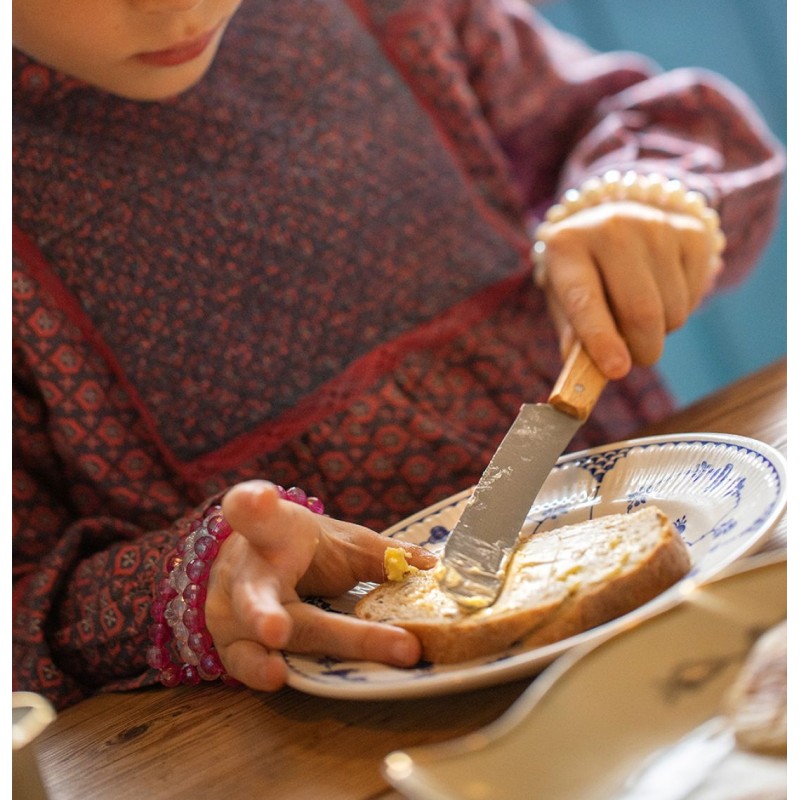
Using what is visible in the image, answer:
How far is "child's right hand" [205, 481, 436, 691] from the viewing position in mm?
525

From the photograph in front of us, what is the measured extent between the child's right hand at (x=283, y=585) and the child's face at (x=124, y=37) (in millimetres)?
399

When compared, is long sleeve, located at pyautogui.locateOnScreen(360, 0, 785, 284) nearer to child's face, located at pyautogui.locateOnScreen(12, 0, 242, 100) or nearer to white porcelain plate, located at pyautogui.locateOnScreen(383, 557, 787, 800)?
child's face, located at pyautogui.locateOnScreen(12, 0, 242, 100)

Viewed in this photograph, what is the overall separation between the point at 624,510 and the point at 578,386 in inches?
3.9

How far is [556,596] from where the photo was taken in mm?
514

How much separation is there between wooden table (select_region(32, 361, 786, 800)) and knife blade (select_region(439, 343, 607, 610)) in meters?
0.07

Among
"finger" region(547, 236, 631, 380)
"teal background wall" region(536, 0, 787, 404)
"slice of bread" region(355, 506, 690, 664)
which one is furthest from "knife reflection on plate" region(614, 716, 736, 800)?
"teal background wall" region(536, 0, 787, 404)

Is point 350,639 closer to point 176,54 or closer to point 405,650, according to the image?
point 405,650

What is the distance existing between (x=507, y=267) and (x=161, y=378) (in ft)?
1.34

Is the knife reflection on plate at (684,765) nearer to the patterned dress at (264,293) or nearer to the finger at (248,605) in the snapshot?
the finger at (248,605)

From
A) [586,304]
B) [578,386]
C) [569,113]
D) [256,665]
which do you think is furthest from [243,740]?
[569,113]

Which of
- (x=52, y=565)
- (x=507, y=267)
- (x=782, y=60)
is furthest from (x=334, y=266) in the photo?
(x=782, y=60)

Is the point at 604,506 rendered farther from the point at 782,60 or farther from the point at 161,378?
the point at 782,60

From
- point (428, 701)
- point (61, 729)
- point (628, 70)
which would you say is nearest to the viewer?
point (428, 701)
